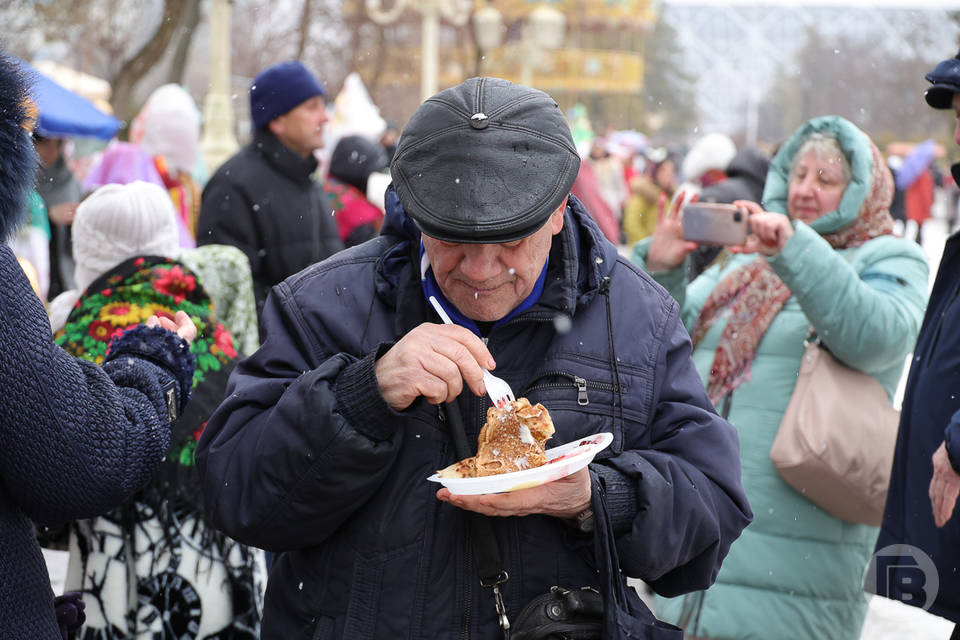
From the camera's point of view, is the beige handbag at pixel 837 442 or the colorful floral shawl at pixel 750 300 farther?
the colorful floral shawl at pixel 750 300

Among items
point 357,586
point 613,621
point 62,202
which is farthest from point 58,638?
point 62,202

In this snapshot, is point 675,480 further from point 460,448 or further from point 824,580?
point 824,580

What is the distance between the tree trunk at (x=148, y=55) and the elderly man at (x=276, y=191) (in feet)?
37.8

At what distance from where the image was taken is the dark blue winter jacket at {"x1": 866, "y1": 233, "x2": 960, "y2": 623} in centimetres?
314

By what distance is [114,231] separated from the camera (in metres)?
3.64

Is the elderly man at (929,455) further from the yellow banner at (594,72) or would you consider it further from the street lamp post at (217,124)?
the yellow banner at (594,72)

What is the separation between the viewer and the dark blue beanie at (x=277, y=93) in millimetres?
5844

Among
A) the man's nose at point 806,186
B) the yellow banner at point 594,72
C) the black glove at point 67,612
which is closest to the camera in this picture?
the black glove at point 67,612

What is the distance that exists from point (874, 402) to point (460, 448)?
7.29ft

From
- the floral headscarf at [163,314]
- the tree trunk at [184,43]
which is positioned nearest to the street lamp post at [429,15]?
the tree trunk at [184,43]

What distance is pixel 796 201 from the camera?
4.30 meters

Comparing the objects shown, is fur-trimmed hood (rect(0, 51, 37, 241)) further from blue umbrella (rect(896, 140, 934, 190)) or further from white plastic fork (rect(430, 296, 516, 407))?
blue umbrella (rect(896, 140, 934, 190))

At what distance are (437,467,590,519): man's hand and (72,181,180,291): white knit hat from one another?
1.96 meters

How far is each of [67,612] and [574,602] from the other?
1.07 m
